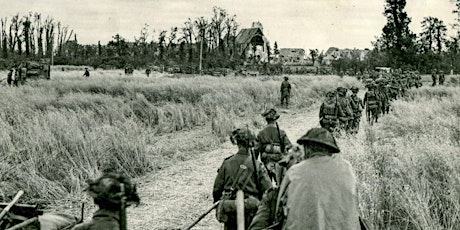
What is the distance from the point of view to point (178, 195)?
26.3 ft

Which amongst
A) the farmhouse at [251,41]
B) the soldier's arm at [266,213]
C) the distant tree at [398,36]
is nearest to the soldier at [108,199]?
the soldier's arm at [266,213]

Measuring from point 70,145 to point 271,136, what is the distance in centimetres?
443

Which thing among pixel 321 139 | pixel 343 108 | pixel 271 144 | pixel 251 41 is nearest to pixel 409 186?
pixel 271 144

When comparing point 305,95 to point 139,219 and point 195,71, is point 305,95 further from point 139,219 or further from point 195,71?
point 195,71

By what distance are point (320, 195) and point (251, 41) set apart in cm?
7338

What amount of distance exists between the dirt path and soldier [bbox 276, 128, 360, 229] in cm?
323

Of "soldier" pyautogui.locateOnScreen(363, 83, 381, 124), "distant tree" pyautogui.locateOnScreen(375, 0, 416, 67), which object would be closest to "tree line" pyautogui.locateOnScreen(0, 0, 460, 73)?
"distant tree" pyautogui.locateOnScreen(375, 0, 416, 67)

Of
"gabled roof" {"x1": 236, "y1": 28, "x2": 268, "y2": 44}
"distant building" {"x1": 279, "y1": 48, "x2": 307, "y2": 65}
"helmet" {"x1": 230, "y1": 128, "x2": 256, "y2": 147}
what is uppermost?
"gabled roof" {"x1": 236, "y1": 28, "x2": 268, "y2": 44}

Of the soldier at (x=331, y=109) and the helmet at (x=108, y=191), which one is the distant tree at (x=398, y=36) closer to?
the soldier at (x=331, y=109)

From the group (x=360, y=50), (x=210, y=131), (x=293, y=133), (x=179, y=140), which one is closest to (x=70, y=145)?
(x=179, y=140)

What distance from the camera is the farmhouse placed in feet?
248

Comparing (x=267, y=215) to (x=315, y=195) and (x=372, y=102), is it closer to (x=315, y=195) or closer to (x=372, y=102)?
(x=315, y=195)

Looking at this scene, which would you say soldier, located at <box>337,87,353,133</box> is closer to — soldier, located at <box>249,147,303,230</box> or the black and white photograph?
the black and white photograph

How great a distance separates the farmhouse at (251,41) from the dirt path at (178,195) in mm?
64941
